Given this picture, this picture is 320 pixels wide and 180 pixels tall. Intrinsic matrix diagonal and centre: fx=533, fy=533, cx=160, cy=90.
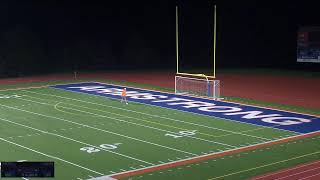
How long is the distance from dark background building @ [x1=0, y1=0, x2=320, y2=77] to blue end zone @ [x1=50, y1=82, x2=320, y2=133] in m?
8.77

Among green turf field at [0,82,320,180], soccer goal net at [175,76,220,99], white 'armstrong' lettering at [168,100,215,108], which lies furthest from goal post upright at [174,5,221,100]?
green turf field at [0,82,320,180]

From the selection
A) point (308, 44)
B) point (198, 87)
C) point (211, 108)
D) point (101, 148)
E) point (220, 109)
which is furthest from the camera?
point (308, 44)

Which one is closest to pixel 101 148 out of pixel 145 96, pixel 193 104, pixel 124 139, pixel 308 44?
pixel 124 139

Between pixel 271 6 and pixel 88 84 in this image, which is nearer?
pixel 88 84

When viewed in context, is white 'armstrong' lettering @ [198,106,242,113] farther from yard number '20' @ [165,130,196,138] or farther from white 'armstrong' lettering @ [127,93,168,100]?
yard number '20' @ [165,130,196,138]

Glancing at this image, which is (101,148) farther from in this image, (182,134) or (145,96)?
(145,96)

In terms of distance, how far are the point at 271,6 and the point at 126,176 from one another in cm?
2466

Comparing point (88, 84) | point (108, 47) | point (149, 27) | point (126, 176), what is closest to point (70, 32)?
point (108, 47)

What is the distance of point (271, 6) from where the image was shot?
32.9m

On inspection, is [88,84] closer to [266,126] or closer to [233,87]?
[233,87]

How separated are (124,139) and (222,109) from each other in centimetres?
552

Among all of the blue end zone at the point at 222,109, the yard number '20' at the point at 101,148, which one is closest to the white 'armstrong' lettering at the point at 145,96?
the blue end zone at the point at 222,109

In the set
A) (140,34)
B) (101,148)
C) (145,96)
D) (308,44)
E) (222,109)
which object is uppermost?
(140,34)

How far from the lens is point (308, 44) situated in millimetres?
30281
